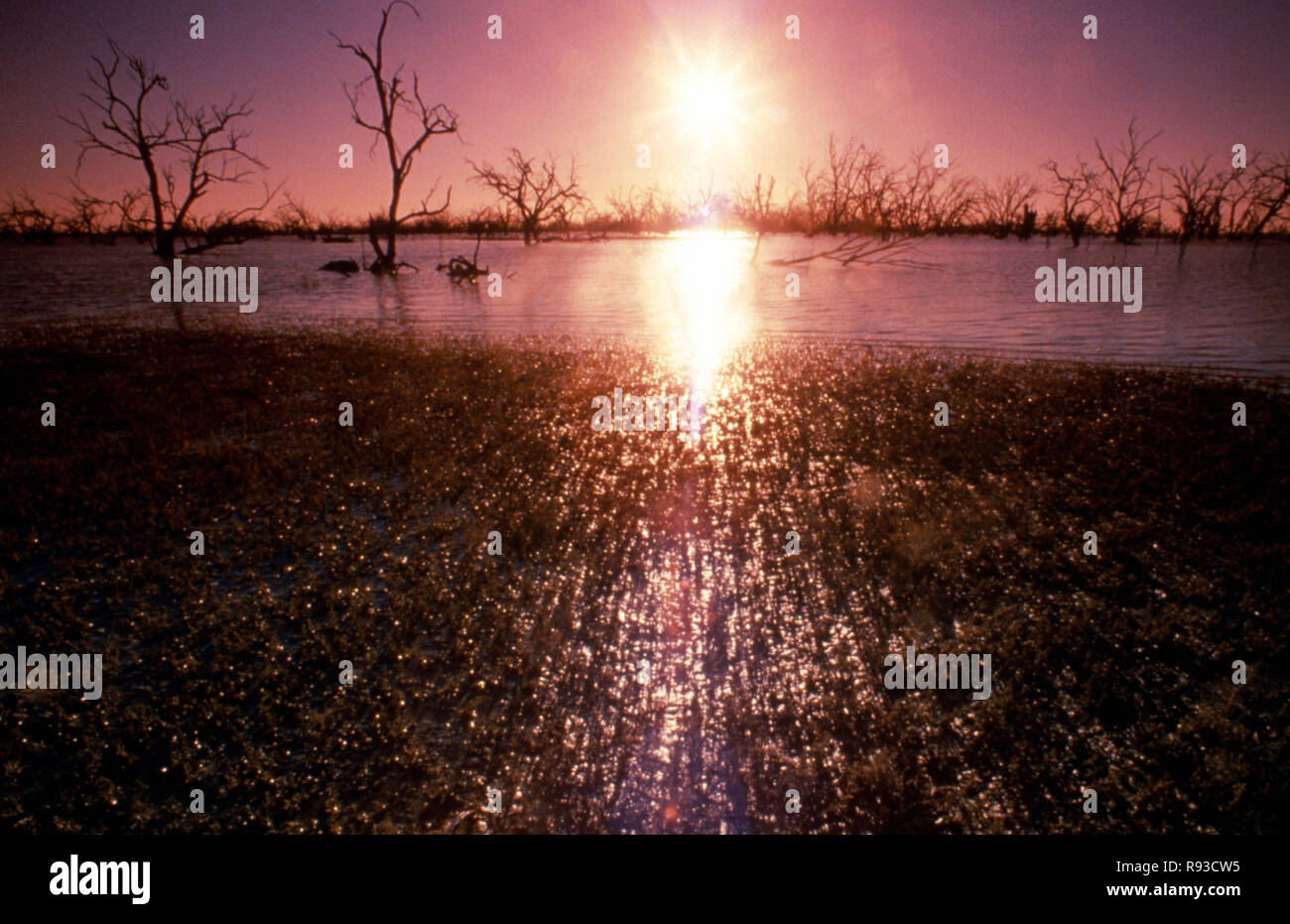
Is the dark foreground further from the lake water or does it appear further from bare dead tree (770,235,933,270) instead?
the lake water

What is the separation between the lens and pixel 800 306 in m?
22.5

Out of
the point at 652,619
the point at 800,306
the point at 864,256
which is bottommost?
the point at 652,619

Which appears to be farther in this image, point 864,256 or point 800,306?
point 864,256

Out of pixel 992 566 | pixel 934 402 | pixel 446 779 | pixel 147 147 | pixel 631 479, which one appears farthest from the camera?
pixel 147 147

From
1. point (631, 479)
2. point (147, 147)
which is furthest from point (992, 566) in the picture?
point (147, 147)

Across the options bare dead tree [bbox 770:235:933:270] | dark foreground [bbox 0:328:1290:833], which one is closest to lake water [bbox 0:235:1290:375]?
bare dead tree [bbox 770:235:933:270]

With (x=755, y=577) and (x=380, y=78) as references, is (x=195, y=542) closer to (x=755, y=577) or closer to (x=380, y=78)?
(x=755, y=577)

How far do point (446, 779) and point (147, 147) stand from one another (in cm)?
3969

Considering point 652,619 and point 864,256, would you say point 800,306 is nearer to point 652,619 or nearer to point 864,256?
point 864,256

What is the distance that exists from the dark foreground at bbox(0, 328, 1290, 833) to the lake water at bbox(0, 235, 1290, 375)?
6470mm

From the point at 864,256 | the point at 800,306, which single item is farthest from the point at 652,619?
the point at 864,256

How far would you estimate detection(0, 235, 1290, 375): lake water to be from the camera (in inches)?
573

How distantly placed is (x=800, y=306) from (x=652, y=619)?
19.8m

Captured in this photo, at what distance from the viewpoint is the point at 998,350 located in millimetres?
13570
